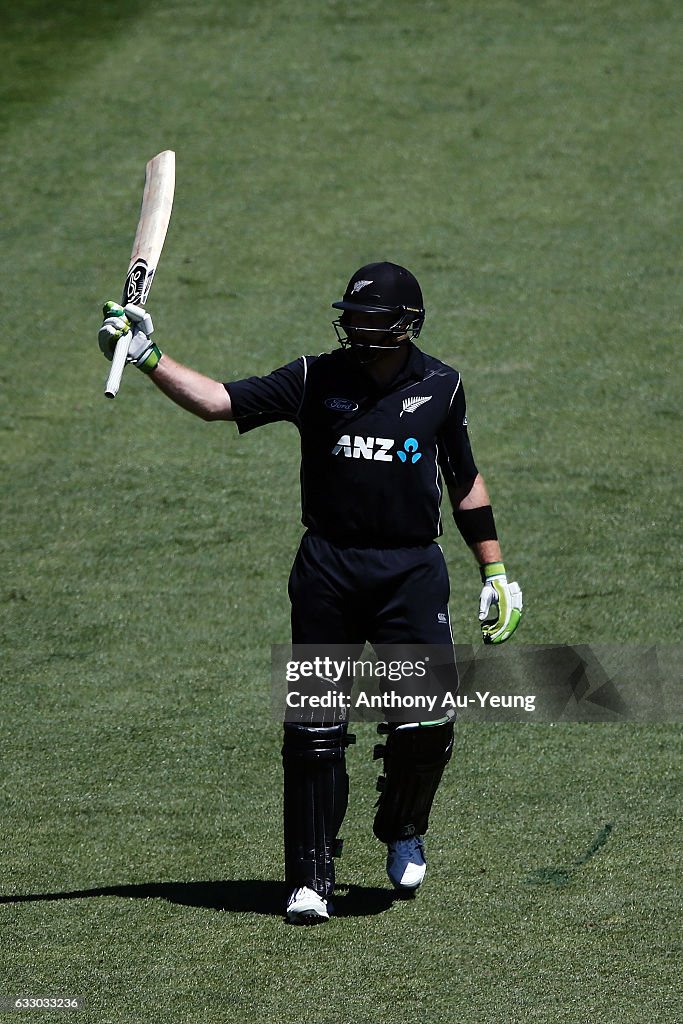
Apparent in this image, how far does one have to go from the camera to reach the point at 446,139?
42.5 feet

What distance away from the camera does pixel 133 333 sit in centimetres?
535

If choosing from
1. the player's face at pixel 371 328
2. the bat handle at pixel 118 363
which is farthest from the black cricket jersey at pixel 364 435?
the bat handle at pixel 118 363

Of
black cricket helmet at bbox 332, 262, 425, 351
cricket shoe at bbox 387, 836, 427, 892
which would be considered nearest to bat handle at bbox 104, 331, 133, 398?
black cricket helmet at bbox 332, 262, 425, 351

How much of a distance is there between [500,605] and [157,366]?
60.1 inches

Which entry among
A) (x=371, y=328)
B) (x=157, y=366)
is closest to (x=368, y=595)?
(x=371, y=328)

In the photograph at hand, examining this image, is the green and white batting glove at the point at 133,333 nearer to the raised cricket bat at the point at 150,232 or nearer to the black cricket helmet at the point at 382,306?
the raised cricket bat at the point at 150,232

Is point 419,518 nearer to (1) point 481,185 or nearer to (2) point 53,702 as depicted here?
(2) point 53,702

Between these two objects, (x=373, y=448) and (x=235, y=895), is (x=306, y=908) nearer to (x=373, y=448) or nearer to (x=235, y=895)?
(x=235, y=895)

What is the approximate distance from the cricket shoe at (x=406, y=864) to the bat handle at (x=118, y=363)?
1914mm

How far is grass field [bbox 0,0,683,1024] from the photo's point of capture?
5.30 meters

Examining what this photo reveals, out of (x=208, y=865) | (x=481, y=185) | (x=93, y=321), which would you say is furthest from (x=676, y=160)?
(x=208, y=865)

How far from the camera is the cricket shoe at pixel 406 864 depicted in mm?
5613

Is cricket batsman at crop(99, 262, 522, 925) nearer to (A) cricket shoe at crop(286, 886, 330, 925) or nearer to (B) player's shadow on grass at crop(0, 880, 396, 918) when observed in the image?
(A) cricket shoe at crop(286, 886, 330, 925)

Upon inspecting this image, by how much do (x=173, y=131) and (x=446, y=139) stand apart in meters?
2.25
